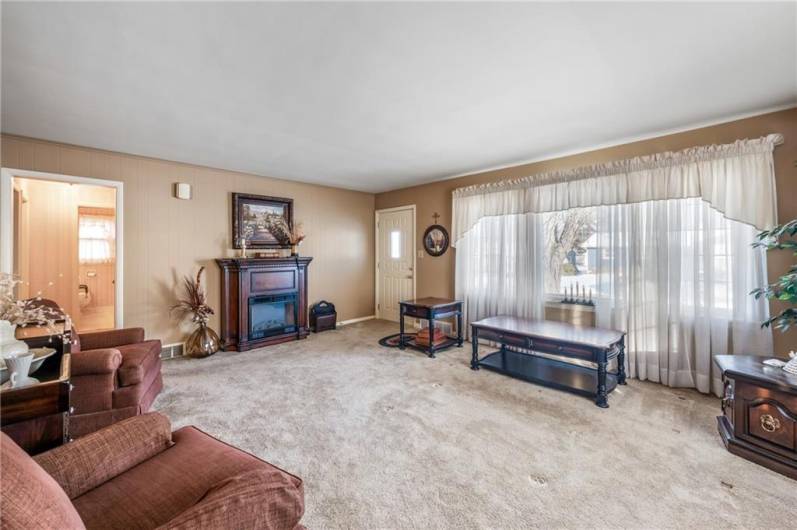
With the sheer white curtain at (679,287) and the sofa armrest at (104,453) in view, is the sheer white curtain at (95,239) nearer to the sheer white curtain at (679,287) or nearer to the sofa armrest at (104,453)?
the sofa armrest at (104,453)

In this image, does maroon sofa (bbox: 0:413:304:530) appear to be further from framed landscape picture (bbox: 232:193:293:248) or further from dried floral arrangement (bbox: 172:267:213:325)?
framed landscape picture (bbox: 232:193:293:248)

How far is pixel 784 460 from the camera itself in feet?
6.54

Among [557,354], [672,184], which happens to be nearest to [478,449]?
[557,354]

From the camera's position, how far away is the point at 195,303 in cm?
423

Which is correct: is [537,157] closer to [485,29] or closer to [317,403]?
[485,29]

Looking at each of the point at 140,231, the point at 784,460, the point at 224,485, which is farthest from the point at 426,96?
the point at 140,231

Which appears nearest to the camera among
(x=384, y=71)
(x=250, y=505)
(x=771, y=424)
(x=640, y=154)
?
(x=250, y=505)

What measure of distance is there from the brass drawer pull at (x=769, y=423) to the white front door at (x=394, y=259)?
433cm

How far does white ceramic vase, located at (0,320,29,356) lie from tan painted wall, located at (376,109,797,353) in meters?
4.50

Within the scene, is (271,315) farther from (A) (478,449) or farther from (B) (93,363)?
(A) (478,449)

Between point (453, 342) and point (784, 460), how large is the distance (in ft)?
10.1

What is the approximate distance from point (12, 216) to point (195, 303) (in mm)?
1824

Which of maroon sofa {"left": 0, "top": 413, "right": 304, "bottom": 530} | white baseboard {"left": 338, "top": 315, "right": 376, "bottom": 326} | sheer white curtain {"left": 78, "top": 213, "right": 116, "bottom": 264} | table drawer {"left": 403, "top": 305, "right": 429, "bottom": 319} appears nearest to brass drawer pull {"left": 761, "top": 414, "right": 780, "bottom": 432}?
maroon sofa {"left": 0, "top": 413, "right": 304, "bottom": 530}

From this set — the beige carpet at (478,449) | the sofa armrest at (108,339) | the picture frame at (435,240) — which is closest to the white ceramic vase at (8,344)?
the beige carpet at (478,449)
